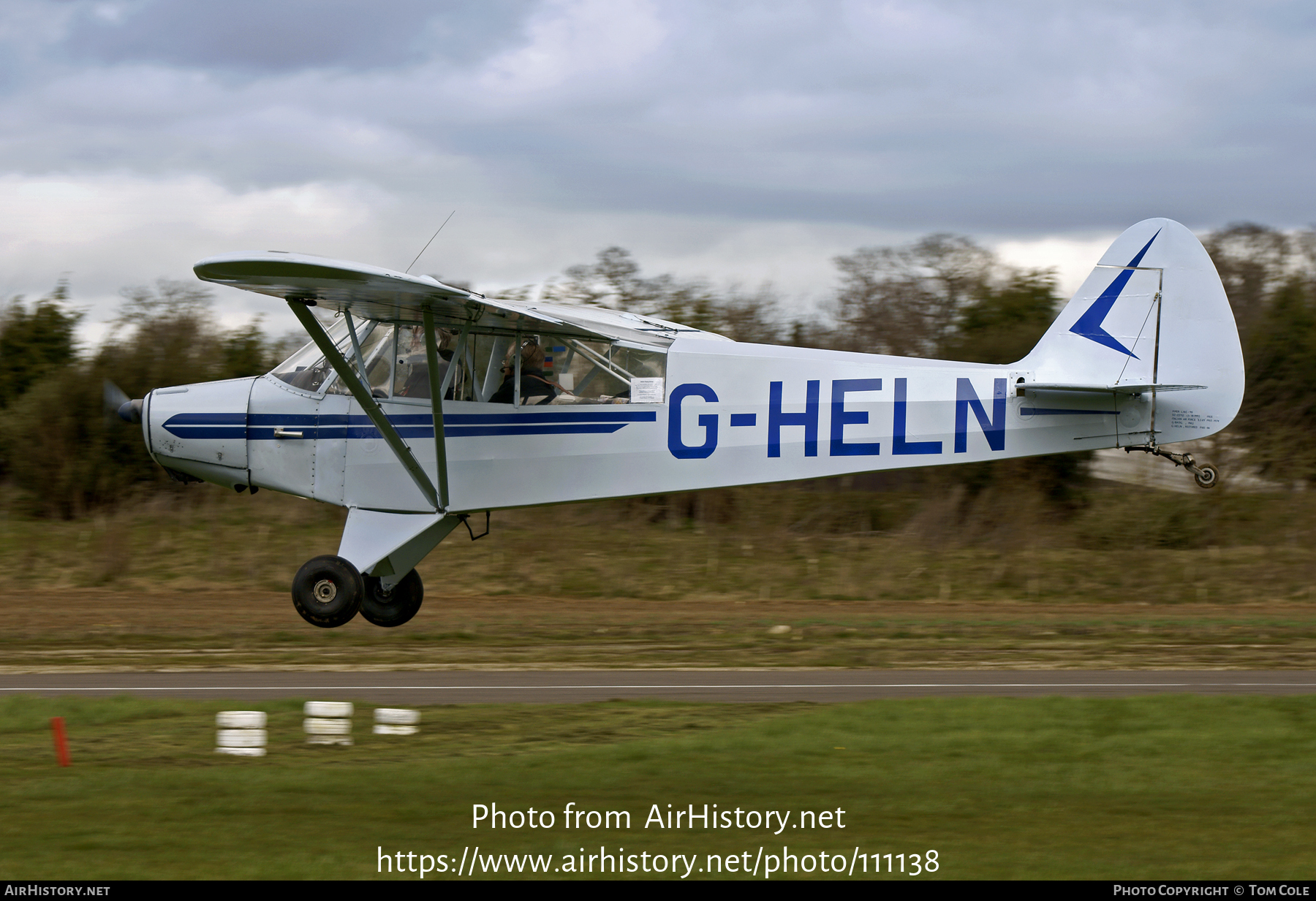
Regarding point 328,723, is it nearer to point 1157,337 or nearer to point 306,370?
point 306,370

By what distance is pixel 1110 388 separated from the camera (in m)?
11.2

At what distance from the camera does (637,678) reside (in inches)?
522

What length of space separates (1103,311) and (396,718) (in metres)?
7.22

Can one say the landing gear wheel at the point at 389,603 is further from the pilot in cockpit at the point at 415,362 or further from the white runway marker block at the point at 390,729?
the white runway marker block at the point at 390,729

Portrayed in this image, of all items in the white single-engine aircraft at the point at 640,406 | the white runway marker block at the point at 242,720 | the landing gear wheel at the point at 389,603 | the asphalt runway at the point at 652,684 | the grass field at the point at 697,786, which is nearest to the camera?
the grass field at the point at 697,786

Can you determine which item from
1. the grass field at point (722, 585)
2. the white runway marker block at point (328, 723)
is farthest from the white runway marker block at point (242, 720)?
the grass field at point (722, 585)

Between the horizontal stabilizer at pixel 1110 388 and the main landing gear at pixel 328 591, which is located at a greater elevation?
the horizontal stabilizer at pixel 1110 388

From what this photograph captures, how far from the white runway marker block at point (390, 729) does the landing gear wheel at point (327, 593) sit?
1.94m

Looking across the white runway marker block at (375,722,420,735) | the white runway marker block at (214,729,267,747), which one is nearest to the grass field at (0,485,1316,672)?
the white runway marker block at (375,722,420,735)

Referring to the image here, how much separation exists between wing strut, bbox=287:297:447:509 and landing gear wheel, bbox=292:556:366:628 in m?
1.06

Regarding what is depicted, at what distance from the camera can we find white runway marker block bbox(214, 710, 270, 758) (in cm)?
918

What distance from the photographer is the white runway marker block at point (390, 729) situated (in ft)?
32.3

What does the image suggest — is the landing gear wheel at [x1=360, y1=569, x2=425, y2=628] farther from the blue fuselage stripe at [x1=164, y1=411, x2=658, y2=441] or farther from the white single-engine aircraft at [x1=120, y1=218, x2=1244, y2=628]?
the blue fuselage stripe at [x1=164, y1=411, x2=658, y2=441]

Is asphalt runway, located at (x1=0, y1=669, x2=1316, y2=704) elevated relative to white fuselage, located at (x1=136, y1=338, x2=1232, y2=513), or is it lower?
lower
